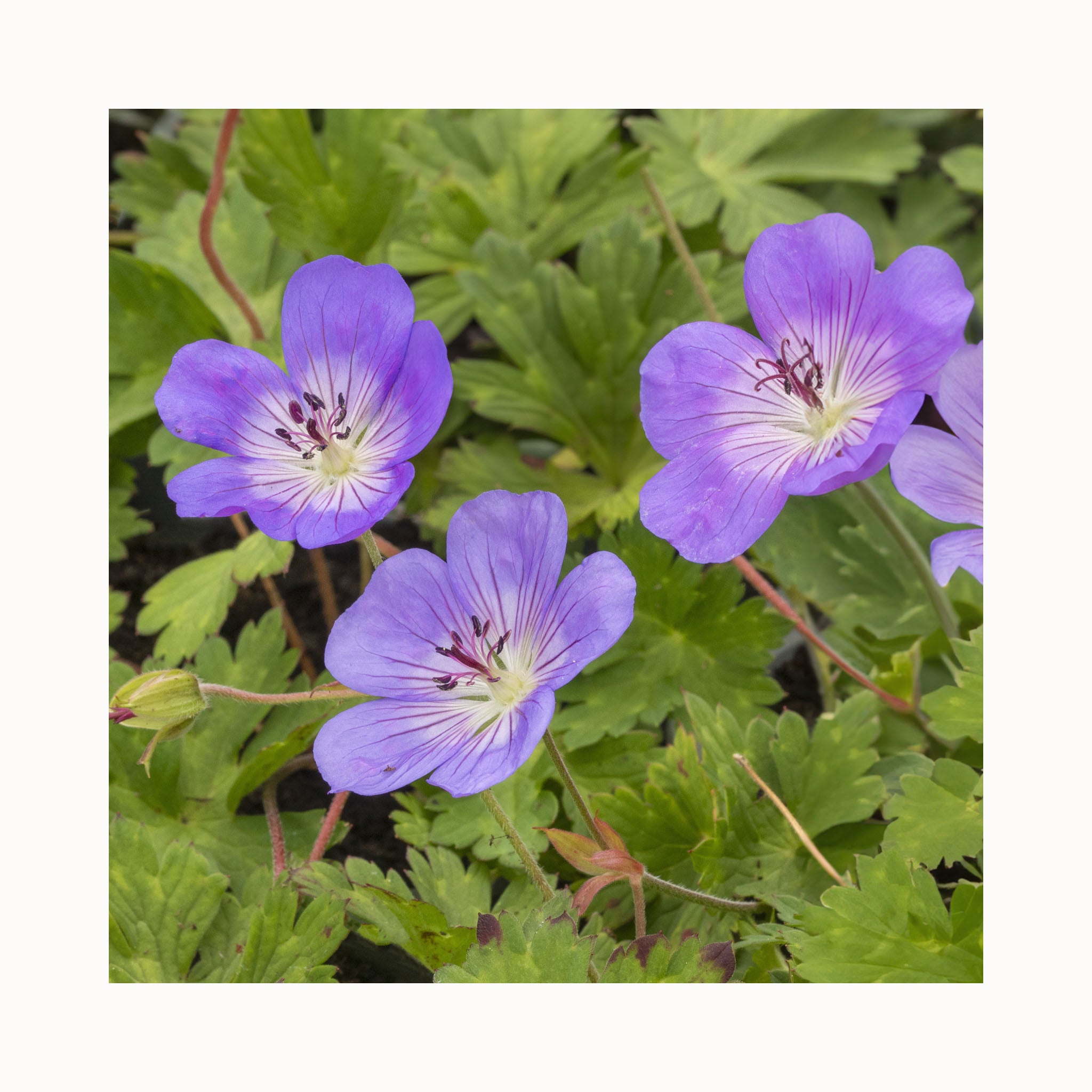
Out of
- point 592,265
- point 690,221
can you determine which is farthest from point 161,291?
point 690,221

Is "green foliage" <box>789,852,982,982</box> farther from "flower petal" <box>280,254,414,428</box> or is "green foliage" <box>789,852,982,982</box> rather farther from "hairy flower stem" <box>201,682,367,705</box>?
"flower petal" <box>280,254,414,428</box>

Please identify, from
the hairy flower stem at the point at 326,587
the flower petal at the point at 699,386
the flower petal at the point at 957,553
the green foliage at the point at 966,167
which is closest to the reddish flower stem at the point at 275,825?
the hairy flower stem at the point at 326,587

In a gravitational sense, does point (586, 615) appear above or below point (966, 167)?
below

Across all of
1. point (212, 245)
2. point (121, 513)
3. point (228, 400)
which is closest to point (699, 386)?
point (228, 400)

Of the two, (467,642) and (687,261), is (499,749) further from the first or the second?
(687,261)

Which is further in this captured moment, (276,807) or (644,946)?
(276,807)

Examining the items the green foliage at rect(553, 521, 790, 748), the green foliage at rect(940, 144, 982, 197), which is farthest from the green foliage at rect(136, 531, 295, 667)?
the green foliage at rect(940, 144, 982, 197)
